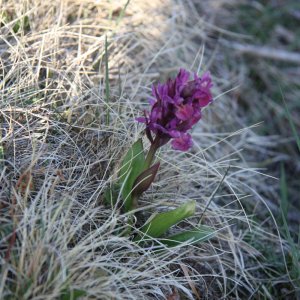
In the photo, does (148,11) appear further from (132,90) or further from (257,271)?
(257,271)

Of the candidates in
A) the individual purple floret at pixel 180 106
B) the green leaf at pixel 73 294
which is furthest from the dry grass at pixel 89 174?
the individual purple floret at pixel 180 106

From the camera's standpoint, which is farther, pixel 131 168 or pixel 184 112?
pixel 131 168

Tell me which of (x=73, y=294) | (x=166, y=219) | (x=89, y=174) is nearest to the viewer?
(x=73, y=294)

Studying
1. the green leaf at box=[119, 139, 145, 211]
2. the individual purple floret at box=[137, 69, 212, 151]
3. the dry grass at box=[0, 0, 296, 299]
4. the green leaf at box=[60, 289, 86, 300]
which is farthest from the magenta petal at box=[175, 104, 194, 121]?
the green leaf at box=[60, 289, 86, 300]

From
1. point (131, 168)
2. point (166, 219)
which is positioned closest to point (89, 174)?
point (131, 168)

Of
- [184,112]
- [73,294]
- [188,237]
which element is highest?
[184,112]

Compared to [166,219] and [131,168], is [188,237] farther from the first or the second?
[131,168]

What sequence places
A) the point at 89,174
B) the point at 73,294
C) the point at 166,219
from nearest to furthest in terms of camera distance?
the point at 73,294
the point at 166,219
the point at 89,174

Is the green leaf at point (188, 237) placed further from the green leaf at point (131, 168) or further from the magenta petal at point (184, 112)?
the magenta petal at point (184, 112)
